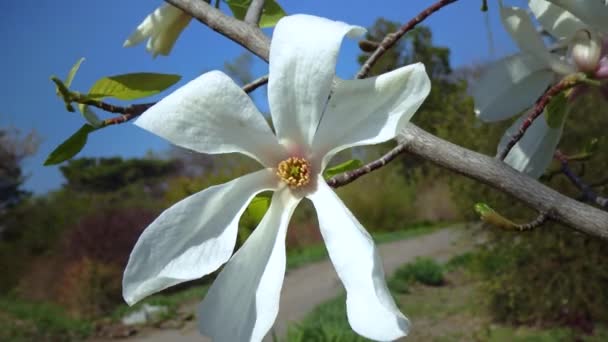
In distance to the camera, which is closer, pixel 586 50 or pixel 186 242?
pixel 186 242

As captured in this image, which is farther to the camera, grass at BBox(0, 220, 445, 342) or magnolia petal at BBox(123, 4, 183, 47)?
grass at BBox(0, 220, 445, 342)

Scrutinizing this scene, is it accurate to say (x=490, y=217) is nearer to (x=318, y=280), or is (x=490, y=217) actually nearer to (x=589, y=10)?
(x=589, y=10)

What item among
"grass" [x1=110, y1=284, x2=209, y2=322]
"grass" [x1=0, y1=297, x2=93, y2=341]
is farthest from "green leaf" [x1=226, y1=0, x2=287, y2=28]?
"grass" [x1=0, y1=297, x2=93, y2=341]

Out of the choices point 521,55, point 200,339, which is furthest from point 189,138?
point 200,339

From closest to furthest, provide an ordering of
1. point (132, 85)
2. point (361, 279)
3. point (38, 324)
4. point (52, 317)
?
point (361, 279), point (132, 85), point (38, 324), point (52, 317)

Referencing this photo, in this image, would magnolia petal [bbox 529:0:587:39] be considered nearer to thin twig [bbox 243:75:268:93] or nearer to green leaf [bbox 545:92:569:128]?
green leaf [bbox 545:92:569:128]

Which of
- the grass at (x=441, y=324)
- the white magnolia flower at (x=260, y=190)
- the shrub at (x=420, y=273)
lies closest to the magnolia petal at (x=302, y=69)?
the white magnolia flower at (x=260, y=190)

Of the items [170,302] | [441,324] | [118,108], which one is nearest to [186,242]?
[118,108]
